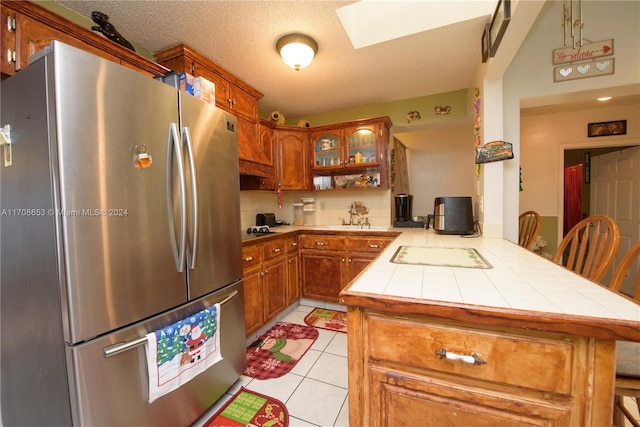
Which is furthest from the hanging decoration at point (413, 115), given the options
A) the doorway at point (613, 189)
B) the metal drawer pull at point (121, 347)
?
the metal drawer pull at point (121, 347)

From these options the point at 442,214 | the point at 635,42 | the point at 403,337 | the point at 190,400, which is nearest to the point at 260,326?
the point at 190,400

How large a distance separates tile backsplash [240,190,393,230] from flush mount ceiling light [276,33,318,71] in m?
1.52

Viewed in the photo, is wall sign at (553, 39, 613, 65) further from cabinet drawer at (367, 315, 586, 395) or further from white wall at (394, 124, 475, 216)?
cabinet drawer at (367, 315, 586, 395)

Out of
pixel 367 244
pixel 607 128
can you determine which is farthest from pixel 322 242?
pixel 607 128

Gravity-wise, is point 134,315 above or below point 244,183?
below

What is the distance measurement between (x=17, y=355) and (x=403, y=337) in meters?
1.54

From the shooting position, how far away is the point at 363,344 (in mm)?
850

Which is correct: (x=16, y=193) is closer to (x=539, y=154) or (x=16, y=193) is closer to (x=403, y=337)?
(x=403, y=337)

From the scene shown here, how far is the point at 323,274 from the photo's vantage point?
2766 mm

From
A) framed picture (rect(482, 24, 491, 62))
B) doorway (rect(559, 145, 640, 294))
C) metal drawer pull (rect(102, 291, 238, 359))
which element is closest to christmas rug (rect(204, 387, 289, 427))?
metal drawer pull (rect(102, 291, 238, 359))

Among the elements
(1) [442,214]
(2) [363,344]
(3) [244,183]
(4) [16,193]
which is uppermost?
(3) [244,183]

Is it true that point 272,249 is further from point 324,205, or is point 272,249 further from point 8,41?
point 8,41

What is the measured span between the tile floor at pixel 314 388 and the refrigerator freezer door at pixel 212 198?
742 millimetres

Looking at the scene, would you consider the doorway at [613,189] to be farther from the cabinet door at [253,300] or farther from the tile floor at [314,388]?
the cabinet door at [253,300]
